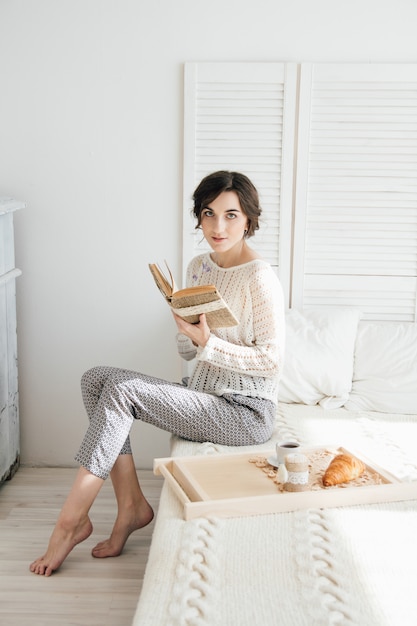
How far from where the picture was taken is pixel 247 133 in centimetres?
303

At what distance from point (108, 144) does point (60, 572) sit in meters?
1.64

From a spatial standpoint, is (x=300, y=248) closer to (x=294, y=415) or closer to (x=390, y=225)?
(x=390, y=225)

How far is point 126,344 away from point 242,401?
94cm

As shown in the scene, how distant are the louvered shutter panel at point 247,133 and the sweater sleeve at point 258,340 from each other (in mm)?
671

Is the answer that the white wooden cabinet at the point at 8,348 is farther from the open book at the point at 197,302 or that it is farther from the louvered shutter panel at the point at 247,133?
the open book at the point at 197,302

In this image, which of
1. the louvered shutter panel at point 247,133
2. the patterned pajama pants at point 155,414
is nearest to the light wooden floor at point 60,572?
the patterned pajama pants at point 155,414

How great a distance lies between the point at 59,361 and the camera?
323cm

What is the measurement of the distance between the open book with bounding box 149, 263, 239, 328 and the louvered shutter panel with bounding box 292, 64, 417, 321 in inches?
37.6

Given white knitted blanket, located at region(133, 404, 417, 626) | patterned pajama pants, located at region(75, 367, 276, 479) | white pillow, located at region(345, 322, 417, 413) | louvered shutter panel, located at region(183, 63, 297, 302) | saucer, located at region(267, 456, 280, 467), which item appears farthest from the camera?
louvered shutter panel, located at region(183, 63, 297, 302)

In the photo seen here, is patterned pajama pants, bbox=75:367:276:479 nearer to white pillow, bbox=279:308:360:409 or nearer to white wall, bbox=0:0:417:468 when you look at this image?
white pillow, bbox=279:308:360:409

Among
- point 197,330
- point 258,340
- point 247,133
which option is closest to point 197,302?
point 197,330

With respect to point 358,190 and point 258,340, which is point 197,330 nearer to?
point 258,340

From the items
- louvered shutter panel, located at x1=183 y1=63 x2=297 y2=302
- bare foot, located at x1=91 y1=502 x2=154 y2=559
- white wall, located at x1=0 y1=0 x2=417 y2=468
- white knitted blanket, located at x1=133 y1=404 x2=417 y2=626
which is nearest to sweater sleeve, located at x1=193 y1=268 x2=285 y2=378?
white knitted blanket, located at x1=133 y1=404 x2=417 y2=626

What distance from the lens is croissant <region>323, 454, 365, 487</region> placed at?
6.52 feet
